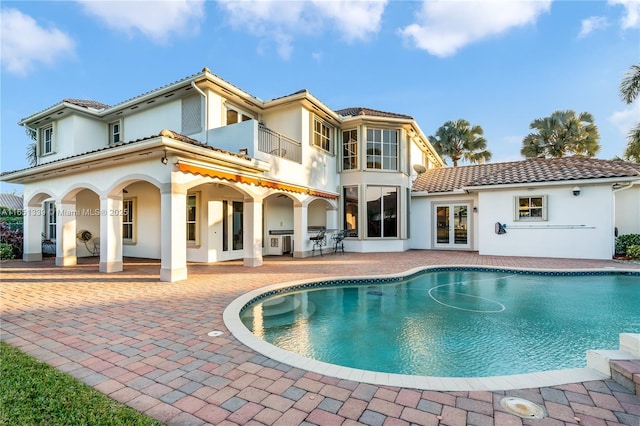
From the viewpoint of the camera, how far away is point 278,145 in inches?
712

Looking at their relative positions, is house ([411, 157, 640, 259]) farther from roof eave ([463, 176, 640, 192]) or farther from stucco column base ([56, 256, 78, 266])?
stucco column base ([56, 256, 78, 266])

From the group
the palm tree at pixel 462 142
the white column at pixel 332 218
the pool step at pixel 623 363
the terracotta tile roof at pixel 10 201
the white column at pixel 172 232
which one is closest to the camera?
the pool step at pixel 623 363

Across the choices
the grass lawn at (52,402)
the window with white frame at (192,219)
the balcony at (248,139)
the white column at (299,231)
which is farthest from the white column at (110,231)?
the grass lawn at (52,402)

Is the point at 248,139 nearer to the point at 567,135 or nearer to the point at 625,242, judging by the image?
the point at 625,242

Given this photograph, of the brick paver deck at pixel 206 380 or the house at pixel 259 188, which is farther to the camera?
the house at pixel 259 188

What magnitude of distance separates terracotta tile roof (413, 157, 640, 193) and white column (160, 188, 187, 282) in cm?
1858

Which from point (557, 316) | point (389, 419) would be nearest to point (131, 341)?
point (389, 419)

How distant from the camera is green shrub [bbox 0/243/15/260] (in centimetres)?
1803

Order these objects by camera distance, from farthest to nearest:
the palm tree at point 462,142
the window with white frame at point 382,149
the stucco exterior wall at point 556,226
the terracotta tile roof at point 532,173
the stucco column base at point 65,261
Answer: the palm tree at point 462,142 → the window with white frame at point 382,149 → the terracotta tile roof at point 532,173 → the stucco exterior wall at point 556,226 → the stucco column base at point 65,261

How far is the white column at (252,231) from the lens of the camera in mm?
14992

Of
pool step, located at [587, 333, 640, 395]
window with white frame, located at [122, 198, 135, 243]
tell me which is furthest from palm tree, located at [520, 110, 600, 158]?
window with white frame, located at [122, 198, 135, 243]

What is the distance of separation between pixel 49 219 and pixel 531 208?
33.3 m

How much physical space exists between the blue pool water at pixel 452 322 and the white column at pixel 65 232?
40.8 feet

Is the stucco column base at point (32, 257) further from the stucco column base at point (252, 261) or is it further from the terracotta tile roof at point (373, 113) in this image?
the terracotta tile roof at point (373, 113)
